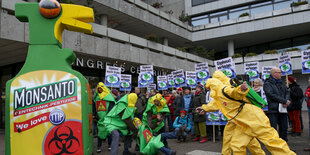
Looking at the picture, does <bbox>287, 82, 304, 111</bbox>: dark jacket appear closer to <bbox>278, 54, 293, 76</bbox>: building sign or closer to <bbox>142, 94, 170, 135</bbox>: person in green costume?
<bbox>278, 54, 293, 76</bbox>: building sign

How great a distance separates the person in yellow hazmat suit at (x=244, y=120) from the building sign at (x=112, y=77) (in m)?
7.94

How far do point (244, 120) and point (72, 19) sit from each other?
11.5ft

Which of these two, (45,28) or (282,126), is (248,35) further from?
(45,28)

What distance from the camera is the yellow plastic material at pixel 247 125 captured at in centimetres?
392

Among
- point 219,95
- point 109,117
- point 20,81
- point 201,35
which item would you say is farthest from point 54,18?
point 201,35

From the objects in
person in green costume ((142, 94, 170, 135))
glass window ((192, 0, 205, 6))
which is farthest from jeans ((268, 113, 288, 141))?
glass window ((192, 0, 205, 6))

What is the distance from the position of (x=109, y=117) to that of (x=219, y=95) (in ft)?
8.27

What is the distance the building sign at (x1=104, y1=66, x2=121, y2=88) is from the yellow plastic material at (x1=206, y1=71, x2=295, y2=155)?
26.2ft

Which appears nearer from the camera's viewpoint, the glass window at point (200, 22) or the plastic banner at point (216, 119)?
the plastic banner at point (216, 119)

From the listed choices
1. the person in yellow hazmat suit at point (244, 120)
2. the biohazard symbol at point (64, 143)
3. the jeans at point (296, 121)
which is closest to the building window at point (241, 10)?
the jeans at point (296, 121)

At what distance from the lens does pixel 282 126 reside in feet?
20.0

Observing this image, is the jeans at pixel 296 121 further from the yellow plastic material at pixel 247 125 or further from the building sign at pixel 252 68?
the yellow plastic material at pixel 247 125

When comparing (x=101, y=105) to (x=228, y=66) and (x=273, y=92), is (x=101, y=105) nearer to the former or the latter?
(x=273, y=92)

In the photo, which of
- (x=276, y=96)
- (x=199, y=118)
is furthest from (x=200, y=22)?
(x=276, y=96)
